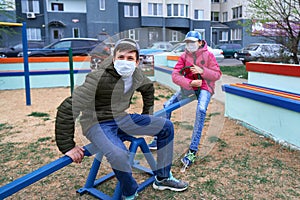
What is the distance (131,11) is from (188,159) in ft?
87.8

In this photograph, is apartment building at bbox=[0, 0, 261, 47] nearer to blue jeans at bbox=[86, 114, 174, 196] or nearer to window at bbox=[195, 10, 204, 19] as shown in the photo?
window at bbox=[195, 10, 204, 19]

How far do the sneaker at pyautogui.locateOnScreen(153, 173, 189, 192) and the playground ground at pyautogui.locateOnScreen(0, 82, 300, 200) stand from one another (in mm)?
43

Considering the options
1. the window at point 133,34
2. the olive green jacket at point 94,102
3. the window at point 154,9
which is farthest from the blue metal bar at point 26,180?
the window at point 154,9

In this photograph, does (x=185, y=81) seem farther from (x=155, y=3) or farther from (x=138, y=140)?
(x=155, y=3)

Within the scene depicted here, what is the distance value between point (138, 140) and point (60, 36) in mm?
26202

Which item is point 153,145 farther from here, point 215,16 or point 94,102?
point 215,16

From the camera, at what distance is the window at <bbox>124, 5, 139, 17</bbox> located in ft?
92.1

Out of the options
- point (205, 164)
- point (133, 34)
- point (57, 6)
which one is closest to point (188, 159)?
point (205, 164)

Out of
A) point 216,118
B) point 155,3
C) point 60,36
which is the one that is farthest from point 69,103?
point 155,3

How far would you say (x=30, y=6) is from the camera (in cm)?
2639

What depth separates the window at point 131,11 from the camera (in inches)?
1105

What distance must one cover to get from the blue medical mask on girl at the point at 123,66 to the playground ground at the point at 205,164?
649 mm

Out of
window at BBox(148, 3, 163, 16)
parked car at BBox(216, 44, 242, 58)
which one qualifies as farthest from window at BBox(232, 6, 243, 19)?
parked car at BBox(216, 44, 242, 58)

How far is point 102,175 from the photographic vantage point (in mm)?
2990
